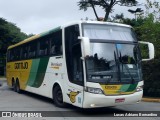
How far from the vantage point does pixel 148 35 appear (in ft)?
61.8

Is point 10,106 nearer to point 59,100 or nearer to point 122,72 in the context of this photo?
point 59,100

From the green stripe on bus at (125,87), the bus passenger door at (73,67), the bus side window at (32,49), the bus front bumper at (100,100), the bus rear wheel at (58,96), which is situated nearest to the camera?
the bus front bumper at (100,100)

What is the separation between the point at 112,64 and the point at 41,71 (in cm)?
521

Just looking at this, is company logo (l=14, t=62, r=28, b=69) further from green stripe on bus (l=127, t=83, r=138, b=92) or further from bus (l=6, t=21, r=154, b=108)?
green stripe on bus (l=127, t=83, r=138, b=92)

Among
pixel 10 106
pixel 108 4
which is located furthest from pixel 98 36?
pixel 108 4

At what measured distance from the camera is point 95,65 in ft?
37.0

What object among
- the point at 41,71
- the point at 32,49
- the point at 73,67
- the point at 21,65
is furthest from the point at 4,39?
the point at 73,67

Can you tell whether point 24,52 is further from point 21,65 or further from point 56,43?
point 56,43

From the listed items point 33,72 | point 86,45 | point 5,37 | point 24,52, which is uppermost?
point 5,37

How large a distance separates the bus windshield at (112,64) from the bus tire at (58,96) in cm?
268

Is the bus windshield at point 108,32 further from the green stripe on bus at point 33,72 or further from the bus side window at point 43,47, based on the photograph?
the green stripe on bus at point 33,72

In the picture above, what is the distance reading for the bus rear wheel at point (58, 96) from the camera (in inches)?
528

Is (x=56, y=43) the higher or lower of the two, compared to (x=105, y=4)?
lower

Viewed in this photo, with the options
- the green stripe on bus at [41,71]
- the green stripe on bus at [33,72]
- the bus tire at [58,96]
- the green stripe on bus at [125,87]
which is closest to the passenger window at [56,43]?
the green stripe on bus at [41,71]
